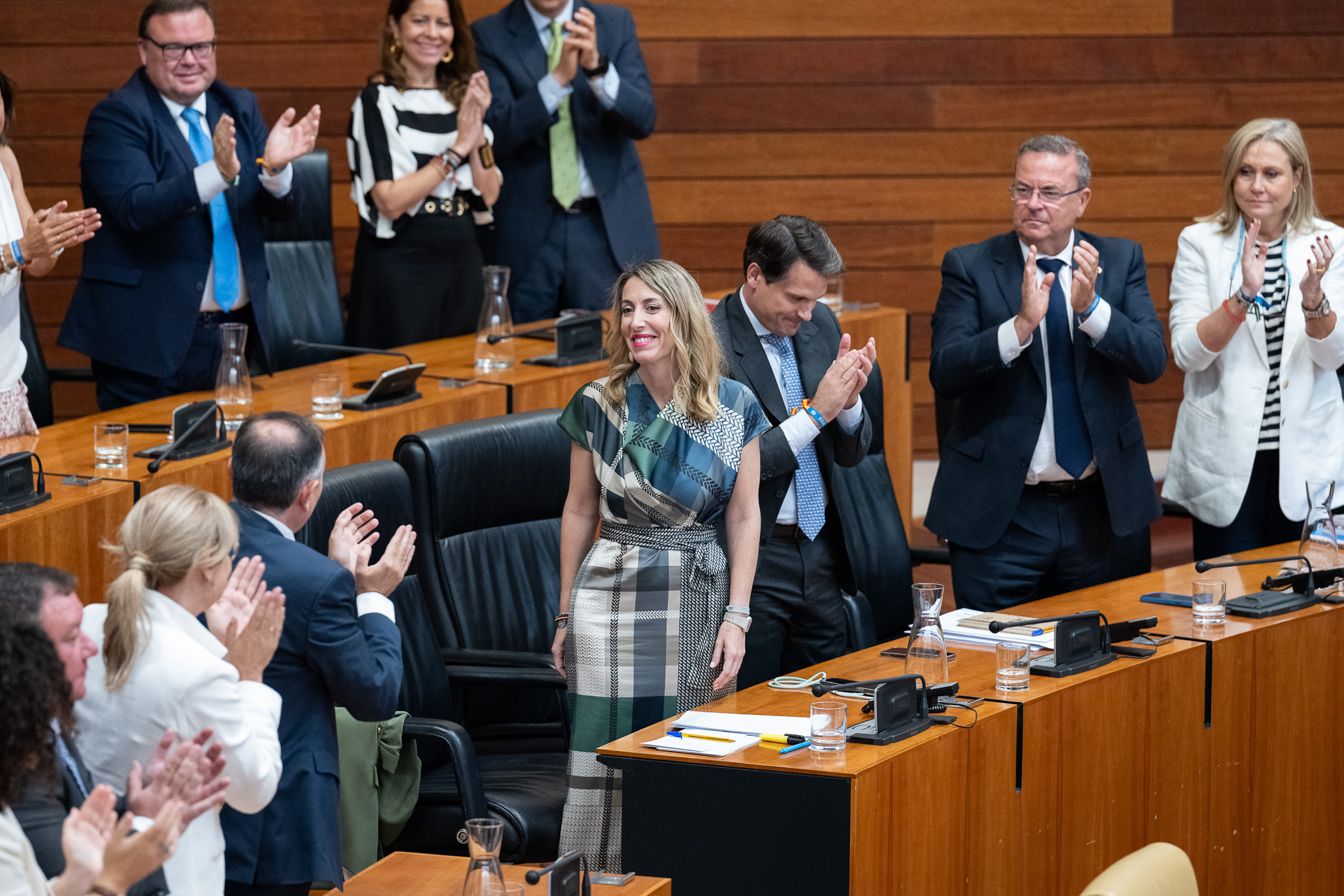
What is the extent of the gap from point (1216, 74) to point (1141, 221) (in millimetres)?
597

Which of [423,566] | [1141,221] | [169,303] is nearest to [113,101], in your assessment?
[169,303]

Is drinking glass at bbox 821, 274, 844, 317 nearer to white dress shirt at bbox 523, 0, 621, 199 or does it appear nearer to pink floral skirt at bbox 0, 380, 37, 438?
white dress shirt at bbox 523, 0, 621, 199

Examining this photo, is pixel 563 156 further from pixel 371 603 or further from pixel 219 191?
pixel 371 603

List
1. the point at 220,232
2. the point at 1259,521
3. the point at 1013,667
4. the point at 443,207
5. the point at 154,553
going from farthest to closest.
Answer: the point at 443,207 < the point at 220,232 < the point at 1259,521 < the point at 1013,667 < the point at 154,553

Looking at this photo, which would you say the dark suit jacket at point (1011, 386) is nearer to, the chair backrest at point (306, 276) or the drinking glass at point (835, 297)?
the drinking glass at point (835, 297)

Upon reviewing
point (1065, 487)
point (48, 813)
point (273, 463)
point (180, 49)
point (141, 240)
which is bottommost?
point (48, 813)

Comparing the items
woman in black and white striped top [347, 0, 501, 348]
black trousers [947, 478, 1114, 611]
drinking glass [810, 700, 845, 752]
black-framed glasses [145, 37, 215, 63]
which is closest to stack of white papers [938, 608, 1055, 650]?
black trousers [947, 478, 1114, 611]

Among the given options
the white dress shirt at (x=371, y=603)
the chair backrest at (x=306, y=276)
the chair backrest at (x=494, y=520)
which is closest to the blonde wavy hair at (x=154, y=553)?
the white dress shirt at (x=371, y=603)

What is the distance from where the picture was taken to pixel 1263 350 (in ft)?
12.8

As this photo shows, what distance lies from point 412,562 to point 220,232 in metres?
1.18

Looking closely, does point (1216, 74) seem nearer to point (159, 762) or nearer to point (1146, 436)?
point (1146, 436)

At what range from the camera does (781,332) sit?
3.27 meters

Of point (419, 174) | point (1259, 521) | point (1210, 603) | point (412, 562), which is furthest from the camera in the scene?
point (419, 174)

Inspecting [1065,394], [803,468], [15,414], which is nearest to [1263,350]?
[1065,394]
